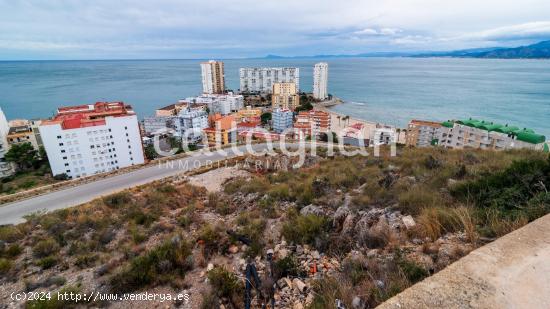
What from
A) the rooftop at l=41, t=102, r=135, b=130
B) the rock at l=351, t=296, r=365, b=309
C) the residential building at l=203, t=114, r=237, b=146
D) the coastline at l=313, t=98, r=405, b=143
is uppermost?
the rock at l=351, t=296, r=365, b=309

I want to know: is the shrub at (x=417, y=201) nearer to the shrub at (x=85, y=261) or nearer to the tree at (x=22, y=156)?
the shrub at (x=85, y=261)

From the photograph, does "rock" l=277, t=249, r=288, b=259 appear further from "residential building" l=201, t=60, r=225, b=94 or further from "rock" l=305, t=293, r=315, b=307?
"residential building" l=201, t=60, r=225, b=94

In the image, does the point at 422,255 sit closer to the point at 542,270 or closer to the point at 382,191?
the point at 542,270

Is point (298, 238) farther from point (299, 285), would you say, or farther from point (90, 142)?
point (90, 142)

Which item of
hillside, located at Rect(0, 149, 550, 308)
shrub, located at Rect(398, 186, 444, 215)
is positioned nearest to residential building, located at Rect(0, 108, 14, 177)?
hillside, located at Rect(0, 149, 550, 308)

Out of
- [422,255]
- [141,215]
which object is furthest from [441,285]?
[141,215]

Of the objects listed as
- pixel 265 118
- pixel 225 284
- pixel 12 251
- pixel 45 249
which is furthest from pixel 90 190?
pixel 265 118
